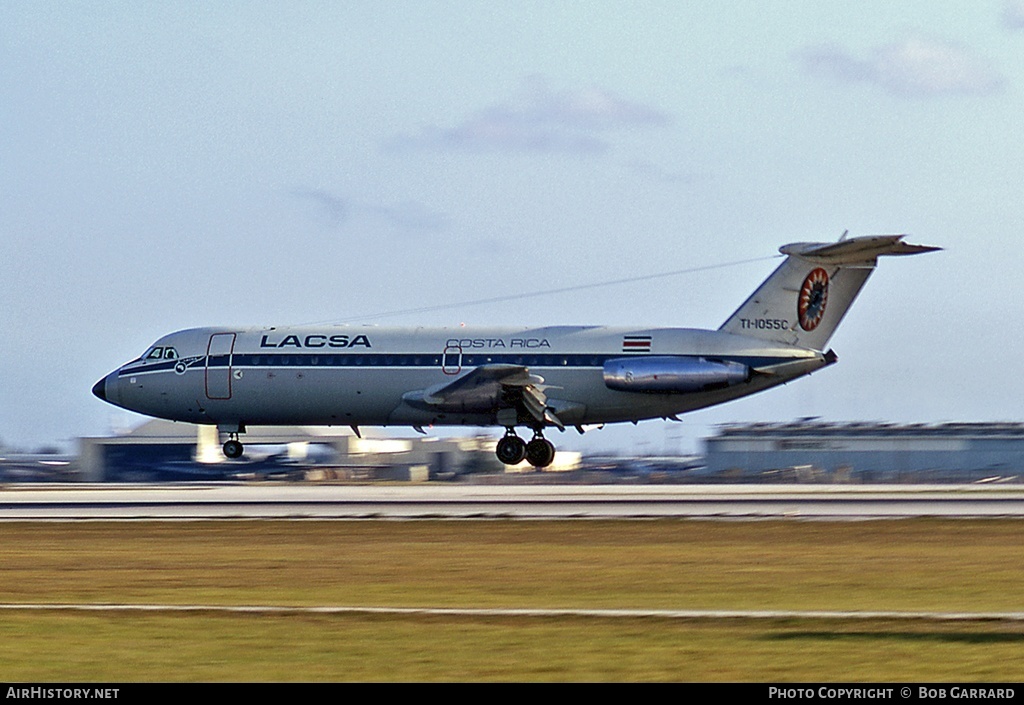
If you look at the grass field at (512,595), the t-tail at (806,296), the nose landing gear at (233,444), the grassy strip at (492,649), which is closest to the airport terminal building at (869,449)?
the t-tail at (806,296)

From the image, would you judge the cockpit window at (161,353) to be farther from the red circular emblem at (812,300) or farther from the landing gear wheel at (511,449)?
the red circular emblem at (812,300)

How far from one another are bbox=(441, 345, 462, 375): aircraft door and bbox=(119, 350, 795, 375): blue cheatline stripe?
4cm

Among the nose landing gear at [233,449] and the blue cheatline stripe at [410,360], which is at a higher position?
the blue cheatline stripe at [410,360]

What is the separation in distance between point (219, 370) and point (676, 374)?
14.9 m

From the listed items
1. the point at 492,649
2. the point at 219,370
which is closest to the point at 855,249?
the point at 219,370

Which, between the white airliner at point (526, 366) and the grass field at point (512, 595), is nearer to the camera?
the grass field at point (512, 595)

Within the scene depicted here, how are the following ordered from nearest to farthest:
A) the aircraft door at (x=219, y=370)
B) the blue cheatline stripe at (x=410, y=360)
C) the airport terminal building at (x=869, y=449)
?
1. the blue cheatline stripe at (x=410, y=360)
2. the aircraft door at (x=219, y=370)
3. the airport terminal building at (x=869, y=449)

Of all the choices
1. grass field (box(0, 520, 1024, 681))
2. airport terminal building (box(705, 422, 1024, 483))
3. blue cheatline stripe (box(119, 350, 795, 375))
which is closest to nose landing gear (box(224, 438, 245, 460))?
blue cheatline stripe (box(119, 350, 795, 375))

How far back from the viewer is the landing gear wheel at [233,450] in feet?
159

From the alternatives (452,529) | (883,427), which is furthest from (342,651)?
(883,427)

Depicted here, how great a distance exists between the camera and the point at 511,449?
4803 cm

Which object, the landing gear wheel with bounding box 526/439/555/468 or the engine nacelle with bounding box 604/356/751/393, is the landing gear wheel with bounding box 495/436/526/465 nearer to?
the landing gear wheel with bounding box 526/439/555/468

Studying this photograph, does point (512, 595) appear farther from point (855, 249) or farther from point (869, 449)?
point (869, 449)

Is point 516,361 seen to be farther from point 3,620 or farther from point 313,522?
point 3,620
